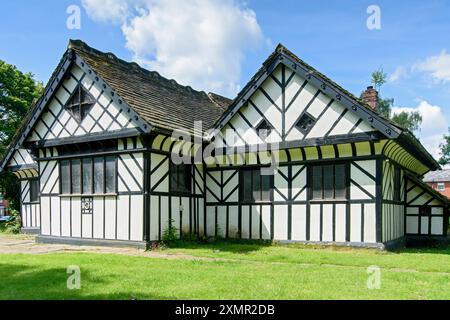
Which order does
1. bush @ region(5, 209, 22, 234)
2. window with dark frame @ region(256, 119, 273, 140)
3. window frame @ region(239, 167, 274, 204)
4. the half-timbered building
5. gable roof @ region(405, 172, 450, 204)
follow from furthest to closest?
bush @ region(5, 209, 22, 234), gable roof @ region(405, 172, 450, 204), window frame @ region(239, 167, 274, 204), window with dark frame @ region(256, 119, 273, 140), the half-timbered building

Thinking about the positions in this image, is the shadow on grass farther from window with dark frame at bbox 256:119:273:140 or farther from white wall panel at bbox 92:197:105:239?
window with dark frame at bbox 256:119:273:140

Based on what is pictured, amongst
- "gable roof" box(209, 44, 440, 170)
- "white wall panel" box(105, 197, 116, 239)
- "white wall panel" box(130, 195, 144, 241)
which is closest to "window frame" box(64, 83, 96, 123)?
"white wall panel" box(105, 197, 116, 239)

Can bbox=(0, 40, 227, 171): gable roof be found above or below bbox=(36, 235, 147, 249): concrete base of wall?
above

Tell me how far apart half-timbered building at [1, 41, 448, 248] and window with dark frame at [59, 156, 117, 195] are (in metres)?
0.04

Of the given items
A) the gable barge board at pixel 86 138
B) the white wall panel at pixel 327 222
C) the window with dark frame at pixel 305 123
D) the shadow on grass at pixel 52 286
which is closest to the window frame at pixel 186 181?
the gable barge board at pixel 86 138

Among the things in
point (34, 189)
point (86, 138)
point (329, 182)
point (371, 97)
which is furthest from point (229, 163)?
point (34, 189)

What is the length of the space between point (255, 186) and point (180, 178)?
9.75 ft

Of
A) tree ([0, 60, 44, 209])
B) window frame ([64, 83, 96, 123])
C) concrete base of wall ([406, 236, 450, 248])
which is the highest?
tree ([0, 60, 44, 209])

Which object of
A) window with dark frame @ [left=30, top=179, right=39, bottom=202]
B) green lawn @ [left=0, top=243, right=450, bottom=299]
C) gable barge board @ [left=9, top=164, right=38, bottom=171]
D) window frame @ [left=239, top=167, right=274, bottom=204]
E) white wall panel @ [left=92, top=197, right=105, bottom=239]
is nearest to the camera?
green lawn @ [left=0, top=243, right=450, bottom=299]

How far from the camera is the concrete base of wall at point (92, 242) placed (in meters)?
14.6

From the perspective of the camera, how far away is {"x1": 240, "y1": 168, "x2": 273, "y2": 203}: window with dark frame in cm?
1595

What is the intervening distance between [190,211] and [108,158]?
3810mm

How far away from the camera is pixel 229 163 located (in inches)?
663

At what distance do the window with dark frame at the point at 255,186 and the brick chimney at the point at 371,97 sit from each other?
538 cm
